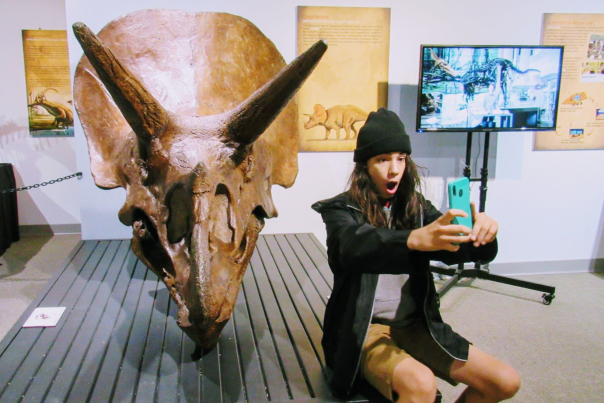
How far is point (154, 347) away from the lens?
2.15m

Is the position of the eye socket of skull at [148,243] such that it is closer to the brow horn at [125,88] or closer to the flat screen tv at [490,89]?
the brow horn at [125,88]

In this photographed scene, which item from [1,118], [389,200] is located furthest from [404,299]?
[1,118]

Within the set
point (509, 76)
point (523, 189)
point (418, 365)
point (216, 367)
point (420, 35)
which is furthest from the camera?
point (523, 189)

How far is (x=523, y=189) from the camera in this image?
4.33 metres

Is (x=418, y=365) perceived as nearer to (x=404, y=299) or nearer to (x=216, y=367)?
(x=404, y=299)

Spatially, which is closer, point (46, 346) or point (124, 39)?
point (46, 346)

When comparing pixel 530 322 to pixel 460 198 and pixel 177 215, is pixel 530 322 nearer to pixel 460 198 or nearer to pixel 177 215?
pixel 460 198

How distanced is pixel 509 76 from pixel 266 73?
6.98 ft

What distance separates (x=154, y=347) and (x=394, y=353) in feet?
3.77

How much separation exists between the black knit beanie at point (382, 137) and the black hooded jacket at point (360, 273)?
0.66ft

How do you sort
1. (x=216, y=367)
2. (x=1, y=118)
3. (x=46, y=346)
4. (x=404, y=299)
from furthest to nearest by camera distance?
(x=1, y=118) → (x=46, y=346) → (x=216, y=367) → (x=404, y=299)

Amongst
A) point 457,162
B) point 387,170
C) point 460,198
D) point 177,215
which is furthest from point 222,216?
point 457,162

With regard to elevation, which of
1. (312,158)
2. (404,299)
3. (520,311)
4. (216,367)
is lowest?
(520,311)

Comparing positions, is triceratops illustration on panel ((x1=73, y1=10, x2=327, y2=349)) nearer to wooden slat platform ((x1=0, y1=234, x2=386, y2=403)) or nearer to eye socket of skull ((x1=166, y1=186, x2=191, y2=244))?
eye socket of skull ((x1=166, y1=186, x2=191, y2=244))
